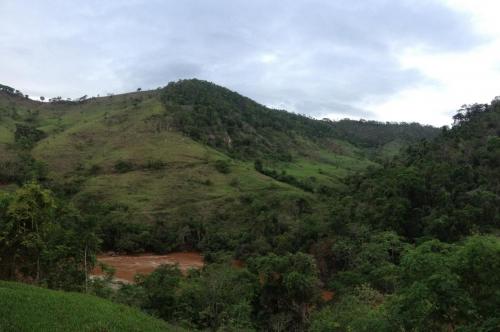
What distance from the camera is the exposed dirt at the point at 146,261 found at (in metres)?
56.3

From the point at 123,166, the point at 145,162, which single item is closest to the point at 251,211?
the point at 145,162

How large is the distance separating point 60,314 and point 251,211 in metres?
58.6

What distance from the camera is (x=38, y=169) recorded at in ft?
271

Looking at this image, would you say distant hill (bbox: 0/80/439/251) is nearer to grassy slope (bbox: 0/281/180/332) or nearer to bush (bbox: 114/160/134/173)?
bush (bbox: 114/160/134/173)

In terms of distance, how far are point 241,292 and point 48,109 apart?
442 ft

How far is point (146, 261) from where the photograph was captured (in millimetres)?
62562

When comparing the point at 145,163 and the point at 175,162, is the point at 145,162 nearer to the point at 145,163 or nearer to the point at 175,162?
the point at 145,163

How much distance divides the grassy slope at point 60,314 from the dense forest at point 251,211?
Result: 6272 mm

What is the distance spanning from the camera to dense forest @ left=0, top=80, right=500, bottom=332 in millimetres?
17469

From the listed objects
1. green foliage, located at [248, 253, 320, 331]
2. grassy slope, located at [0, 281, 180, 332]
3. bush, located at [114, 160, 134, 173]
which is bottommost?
green foliage, located at [248, 253, 320, 331]

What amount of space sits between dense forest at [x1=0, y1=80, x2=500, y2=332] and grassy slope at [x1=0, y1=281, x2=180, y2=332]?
20.6ft

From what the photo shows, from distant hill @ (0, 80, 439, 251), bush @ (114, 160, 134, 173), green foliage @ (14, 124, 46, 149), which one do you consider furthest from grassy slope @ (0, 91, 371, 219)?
green foliage @ (14, 124, 46, 149)

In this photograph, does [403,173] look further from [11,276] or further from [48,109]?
[48,109]

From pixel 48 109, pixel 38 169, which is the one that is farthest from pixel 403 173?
pixel 48 109
